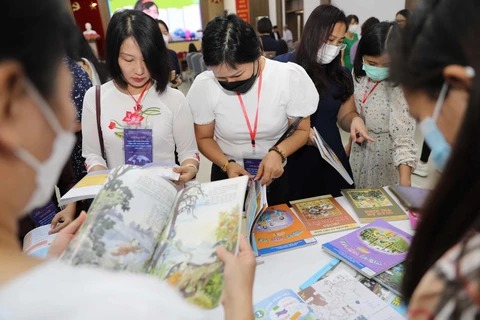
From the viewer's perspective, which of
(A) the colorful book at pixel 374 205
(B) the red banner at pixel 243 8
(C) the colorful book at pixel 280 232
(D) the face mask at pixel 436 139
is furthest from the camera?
(B) the red banner at pixel 243 8

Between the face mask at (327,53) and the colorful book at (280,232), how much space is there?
909 mm

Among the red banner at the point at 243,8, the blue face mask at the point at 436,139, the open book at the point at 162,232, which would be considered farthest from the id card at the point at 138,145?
the red banner at the point at 243,8

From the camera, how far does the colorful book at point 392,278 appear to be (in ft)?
3.08

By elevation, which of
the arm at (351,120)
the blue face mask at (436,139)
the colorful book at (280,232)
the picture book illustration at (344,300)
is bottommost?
the colorful book at (280,232)

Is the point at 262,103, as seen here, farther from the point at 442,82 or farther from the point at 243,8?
the point at 243,8

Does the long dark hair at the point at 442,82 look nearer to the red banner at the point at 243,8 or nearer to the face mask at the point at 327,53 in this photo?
A: the face mask at the point at 327,53

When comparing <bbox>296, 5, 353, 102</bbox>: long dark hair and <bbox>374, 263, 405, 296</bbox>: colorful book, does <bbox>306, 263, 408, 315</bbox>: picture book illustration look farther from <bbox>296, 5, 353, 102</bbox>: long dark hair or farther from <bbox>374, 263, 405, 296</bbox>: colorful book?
<bbox>296, 5, 353, 102</bbox>: long dark hair

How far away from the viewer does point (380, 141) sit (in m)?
1.78

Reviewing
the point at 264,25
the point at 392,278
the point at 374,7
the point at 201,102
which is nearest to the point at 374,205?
the point at 392,278

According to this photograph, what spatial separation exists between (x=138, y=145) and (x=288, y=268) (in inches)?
31.3

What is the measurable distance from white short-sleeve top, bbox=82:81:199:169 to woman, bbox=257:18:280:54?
3268 mm

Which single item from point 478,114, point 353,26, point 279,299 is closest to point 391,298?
point 279,299

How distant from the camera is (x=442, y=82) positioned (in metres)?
0.49

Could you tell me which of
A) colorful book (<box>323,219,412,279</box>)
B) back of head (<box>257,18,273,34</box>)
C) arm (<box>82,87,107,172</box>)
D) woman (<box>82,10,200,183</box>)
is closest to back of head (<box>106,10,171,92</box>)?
woman (<box>82,10,200,183</box>)
